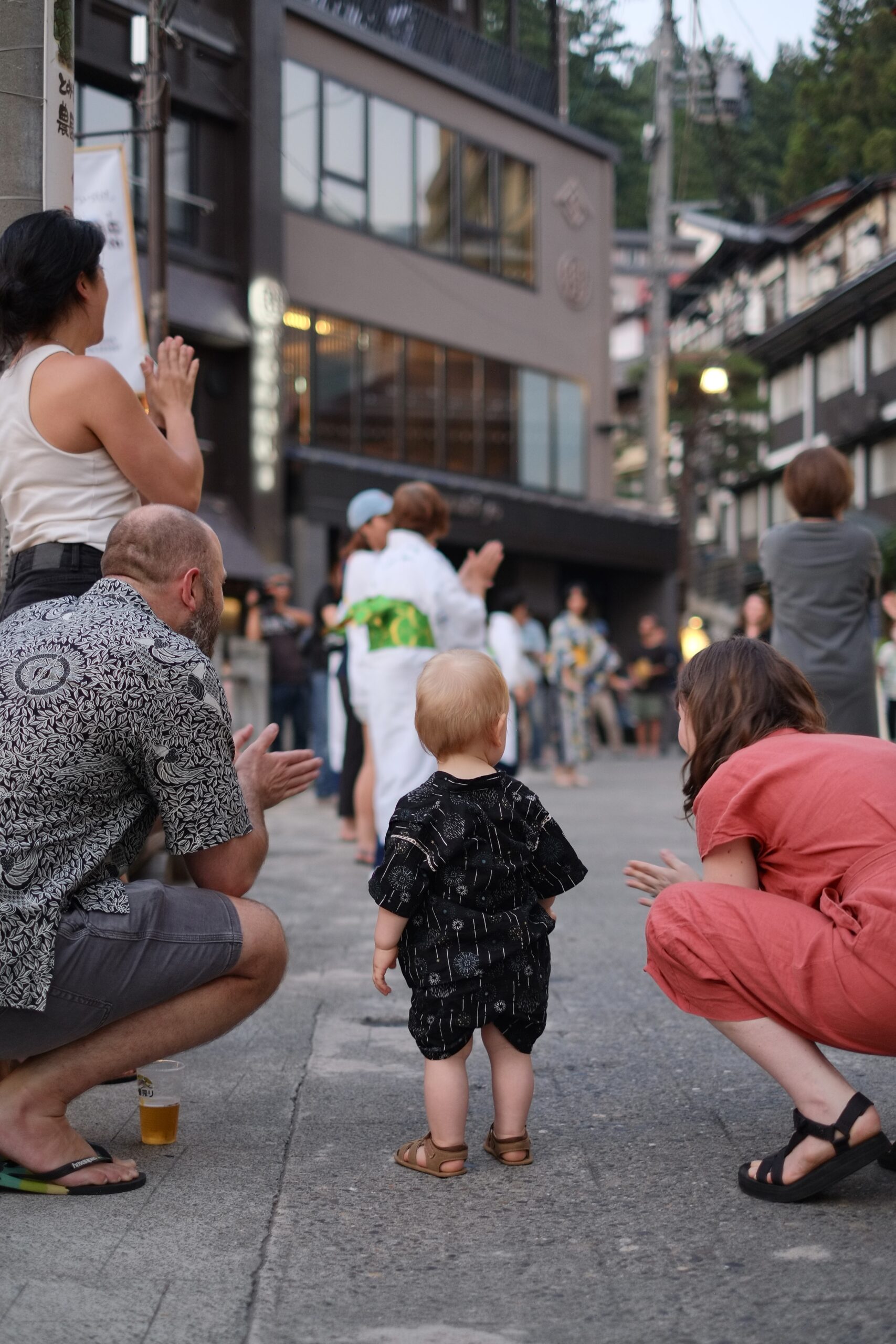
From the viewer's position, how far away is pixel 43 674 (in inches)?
112

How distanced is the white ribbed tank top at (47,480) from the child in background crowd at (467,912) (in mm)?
1034

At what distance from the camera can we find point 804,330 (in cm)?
1217

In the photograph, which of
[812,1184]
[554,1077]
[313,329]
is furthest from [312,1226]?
[313,329]

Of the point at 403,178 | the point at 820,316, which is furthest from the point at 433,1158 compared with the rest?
the point at 403,178

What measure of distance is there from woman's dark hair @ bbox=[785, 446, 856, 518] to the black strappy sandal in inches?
125

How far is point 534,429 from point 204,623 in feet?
81.4

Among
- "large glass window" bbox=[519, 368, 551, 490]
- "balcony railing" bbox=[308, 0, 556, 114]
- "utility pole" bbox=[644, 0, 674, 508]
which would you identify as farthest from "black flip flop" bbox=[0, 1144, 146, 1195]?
"large glass window" bbox=[519, 368, 551, 490]

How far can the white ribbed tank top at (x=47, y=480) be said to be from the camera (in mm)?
3588

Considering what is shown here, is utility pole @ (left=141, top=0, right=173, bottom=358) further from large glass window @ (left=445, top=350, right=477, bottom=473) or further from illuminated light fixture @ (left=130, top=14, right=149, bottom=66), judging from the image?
large glass window @ (left=445, top=350, right=477, bottom=473)

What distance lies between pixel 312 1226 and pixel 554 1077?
1.21 meters

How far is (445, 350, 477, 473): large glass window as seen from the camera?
83.8 ft

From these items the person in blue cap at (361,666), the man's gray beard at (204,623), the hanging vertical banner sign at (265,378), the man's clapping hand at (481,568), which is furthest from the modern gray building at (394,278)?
the man's gray beard at (204,623)

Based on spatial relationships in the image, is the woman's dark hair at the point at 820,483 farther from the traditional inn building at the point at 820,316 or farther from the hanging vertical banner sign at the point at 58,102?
the hanging vertical banner sign at the point at 58,102

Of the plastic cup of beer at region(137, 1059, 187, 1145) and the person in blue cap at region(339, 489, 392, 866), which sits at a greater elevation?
the person in blue cap at region(339, 489, 392, 866)
